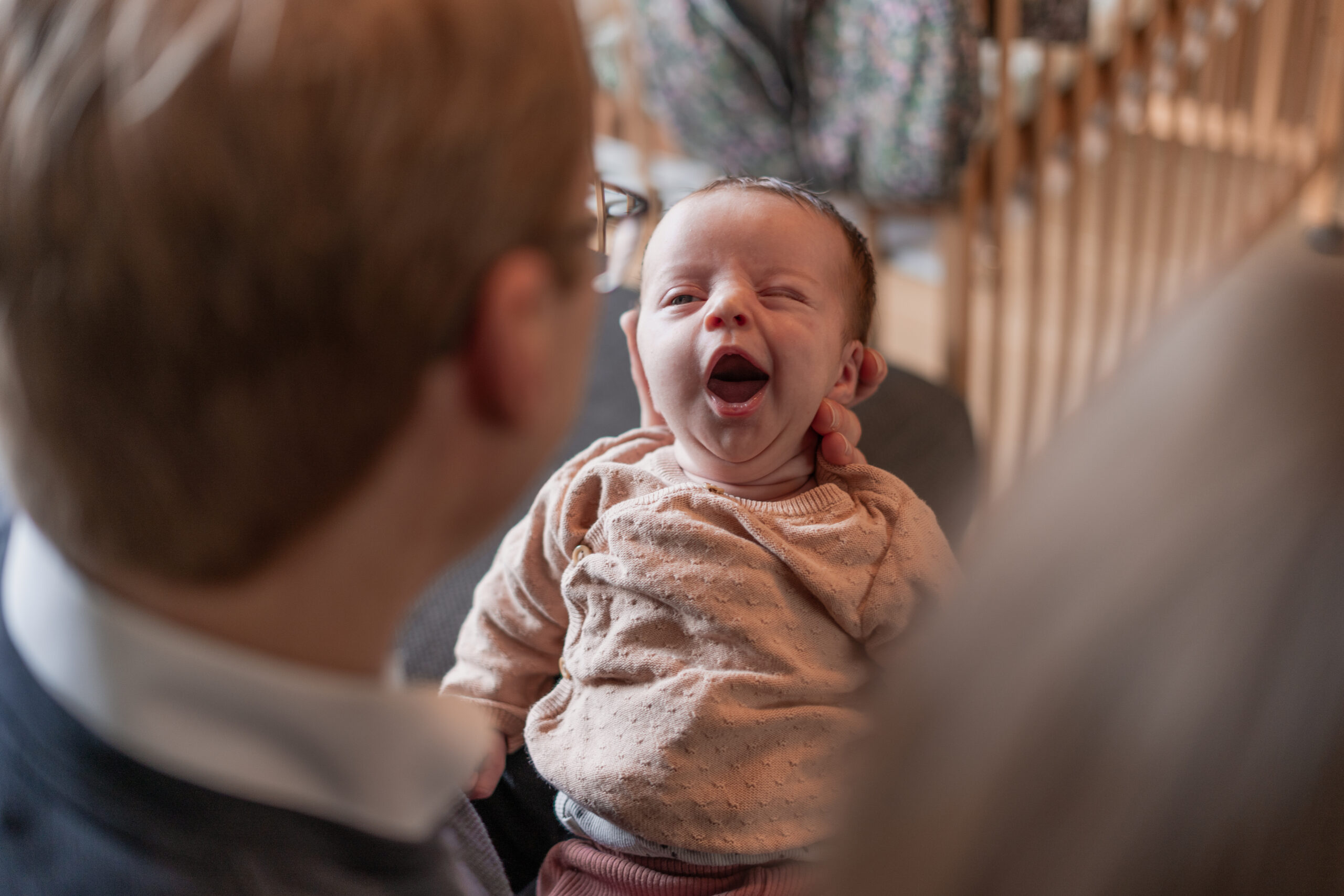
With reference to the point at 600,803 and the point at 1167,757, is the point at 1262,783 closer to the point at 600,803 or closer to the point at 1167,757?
the point at 1167,757

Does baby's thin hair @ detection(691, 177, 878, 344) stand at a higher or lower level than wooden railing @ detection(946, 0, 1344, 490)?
higher

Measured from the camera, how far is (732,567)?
0.67 metres

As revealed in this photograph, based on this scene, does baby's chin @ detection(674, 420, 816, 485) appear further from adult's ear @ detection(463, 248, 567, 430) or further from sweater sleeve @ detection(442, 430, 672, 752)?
adult's ear @ detection(463, 248, 567, 430)

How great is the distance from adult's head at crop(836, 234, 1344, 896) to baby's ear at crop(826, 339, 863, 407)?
0.77ft

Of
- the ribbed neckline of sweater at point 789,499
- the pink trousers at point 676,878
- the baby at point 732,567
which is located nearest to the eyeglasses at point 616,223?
the baby at point 732,567

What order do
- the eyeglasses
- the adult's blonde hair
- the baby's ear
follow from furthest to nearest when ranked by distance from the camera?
the baby's ear, the eyeglasses, the adult's blonde hair

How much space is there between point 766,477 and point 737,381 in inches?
3.0

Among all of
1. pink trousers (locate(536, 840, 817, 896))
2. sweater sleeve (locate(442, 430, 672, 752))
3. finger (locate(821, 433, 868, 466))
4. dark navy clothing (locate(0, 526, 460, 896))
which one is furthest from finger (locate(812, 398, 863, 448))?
dark navy clothing (locate(0, 526, 460, 896))

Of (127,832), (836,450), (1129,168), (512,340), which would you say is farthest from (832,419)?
(1129,168)

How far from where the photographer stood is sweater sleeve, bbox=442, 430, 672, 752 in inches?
29.1

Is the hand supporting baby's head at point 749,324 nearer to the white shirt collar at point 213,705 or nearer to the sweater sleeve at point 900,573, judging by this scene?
the sweater sleeve at point 900,573

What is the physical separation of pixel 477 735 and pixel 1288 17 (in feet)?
6.97

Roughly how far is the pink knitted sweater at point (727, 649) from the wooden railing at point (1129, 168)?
1.01 meters

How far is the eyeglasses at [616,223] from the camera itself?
62 cm
